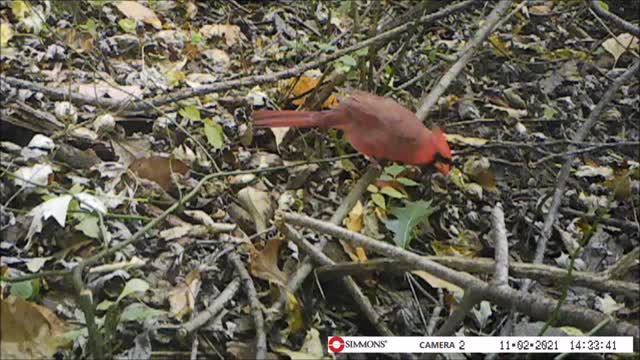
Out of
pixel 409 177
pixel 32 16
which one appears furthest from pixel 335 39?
pixel 32 16

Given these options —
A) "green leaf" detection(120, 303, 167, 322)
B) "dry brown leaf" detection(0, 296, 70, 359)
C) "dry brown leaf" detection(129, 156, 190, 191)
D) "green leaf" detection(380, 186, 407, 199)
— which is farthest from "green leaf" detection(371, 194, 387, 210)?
"dry brown leaf" detection(0, 296, 70, 359)

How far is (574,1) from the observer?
323 cm

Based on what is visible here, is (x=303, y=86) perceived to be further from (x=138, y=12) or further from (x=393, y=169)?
(x=138, y=12)

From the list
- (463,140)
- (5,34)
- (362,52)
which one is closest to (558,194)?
(463,140)

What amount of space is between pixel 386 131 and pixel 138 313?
0.63 metres

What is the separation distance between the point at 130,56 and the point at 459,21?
143 cm

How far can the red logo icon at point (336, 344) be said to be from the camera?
5.02 feet

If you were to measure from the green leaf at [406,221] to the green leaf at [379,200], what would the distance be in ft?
0.21

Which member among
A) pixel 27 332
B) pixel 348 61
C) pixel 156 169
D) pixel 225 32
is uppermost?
pixel 348 61

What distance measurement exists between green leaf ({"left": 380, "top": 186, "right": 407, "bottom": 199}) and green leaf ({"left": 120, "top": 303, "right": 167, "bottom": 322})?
73 centimetres

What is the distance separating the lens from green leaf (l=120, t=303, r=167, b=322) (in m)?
1.39

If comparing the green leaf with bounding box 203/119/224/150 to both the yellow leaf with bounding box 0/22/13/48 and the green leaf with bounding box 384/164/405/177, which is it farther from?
the yellow leaf with bounding box 0/22/13/48

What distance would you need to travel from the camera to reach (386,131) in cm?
161

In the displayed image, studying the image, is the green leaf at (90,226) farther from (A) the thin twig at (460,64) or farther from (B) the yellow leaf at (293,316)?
(A) the thin twig at (460,64)
